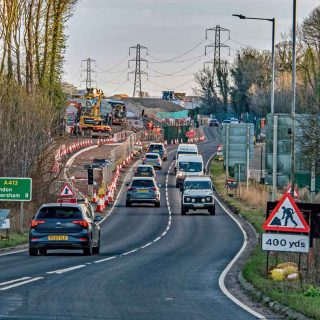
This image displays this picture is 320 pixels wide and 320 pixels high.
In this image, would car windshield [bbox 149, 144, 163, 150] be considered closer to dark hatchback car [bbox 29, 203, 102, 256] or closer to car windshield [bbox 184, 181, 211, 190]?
car windshield [bbox 184, 181, 211, 190]

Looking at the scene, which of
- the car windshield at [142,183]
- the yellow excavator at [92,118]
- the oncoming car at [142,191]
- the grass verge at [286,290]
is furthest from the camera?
the yellow excavator at [92,118]

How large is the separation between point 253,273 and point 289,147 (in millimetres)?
14836

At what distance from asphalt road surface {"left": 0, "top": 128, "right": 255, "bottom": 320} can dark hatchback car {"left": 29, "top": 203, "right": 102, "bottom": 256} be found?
1.35 feet

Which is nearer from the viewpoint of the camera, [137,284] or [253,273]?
[137,284]

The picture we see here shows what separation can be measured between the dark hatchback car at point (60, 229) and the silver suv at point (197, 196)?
2856 cm

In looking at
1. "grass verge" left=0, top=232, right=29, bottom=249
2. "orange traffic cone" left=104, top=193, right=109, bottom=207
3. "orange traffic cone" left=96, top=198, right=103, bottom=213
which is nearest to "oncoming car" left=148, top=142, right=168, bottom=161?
"orange traffic cone" left=104, top=193, right=109, bottom=207

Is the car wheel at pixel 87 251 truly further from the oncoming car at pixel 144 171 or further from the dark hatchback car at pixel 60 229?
the oncoming car at pixel 144 171

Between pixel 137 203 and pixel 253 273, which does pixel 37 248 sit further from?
pixel 137 203

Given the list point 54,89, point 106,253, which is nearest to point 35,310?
point 106,253

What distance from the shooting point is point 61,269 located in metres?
26.8

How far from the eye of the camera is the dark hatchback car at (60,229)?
32.7 meters

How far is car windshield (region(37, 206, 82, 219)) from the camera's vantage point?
3297 cm

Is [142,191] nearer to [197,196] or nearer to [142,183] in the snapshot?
[142,183]

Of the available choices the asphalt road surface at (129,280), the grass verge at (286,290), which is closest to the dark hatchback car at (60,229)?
the asphalt road surface at (129,280)
